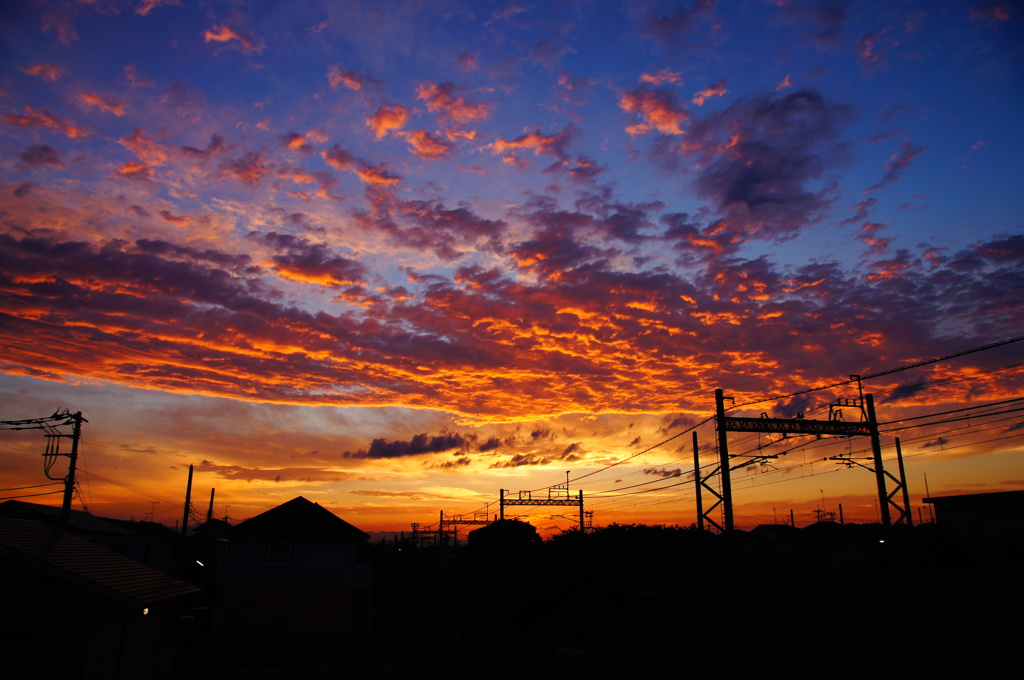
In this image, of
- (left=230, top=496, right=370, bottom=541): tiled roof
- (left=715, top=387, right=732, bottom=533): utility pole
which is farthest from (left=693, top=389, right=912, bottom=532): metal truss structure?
(left=230, top=496, right=370, bottom=541): tiled roof

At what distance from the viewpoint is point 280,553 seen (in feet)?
119

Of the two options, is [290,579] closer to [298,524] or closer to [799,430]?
[298,524]

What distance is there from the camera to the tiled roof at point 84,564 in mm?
13734

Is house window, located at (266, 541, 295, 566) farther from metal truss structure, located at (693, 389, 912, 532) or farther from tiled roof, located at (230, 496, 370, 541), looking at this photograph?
metal truss structure, located at (693, 389, 912, 532)

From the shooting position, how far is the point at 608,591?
45094 mm

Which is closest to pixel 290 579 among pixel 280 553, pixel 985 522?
pixel 280 553

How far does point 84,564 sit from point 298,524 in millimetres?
22701

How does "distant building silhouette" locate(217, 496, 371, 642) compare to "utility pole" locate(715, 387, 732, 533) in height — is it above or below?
below

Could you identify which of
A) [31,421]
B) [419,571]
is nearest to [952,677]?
[31,421]

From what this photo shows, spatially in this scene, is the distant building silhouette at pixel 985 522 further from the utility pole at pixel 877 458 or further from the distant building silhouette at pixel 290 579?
the distant building silhouette at pixel 290 579

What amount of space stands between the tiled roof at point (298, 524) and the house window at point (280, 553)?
61cm

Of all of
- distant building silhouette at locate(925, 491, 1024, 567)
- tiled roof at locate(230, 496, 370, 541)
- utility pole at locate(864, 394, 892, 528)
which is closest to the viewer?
utility pole at locate(864, 394, 892, 528)

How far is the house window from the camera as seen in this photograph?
35.8 m

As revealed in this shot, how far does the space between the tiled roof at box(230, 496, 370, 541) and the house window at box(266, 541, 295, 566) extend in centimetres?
61
